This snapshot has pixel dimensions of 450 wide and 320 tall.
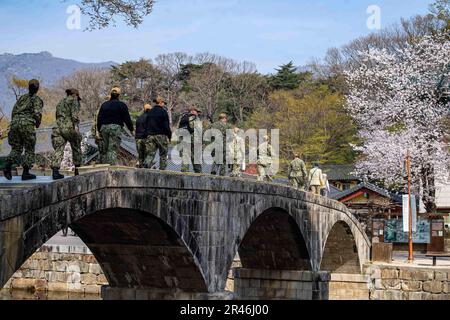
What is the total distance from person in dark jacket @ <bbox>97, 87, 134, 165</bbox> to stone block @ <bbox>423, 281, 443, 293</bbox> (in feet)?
67.2

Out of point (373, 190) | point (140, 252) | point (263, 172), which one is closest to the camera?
point (140, 252)

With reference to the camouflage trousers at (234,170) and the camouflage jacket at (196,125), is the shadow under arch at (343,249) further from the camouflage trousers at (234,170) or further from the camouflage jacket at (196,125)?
the camouflage jacket at (196,125)

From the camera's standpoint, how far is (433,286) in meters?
32.0

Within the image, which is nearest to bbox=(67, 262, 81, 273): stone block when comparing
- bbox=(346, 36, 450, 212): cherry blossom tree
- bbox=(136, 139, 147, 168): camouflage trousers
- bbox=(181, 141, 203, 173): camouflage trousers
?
bbox=(181, 141, 203, 173): camouflage trousers

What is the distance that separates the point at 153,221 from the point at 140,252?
187cm

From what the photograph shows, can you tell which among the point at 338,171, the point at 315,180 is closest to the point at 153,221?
the point at 315,180

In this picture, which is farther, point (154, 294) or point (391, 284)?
point (391, 284)

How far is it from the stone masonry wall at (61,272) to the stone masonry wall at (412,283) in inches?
475

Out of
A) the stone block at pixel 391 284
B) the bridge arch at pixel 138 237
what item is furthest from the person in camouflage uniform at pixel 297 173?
the bridge arch at pixel 138 237

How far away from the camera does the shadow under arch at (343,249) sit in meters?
34.7

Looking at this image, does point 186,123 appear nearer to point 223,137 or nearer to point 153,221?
point 223,137

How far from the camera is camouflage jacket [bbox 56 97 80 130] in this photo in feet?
44.3

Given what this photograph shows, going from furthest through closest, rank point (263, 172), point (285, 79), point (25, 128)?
1. point (285, 79)
2. point (263, 172)
3. point (25, 128)
